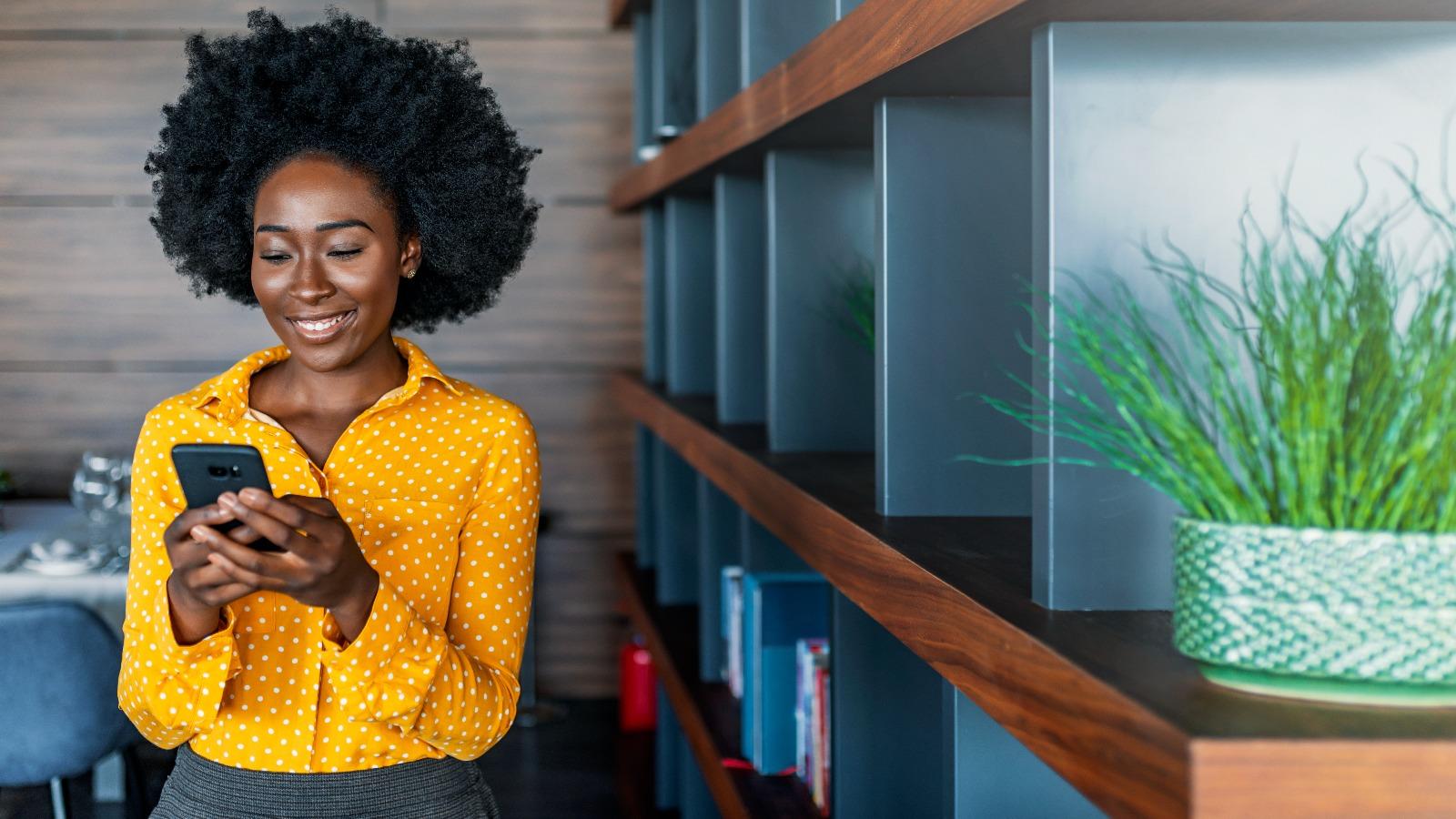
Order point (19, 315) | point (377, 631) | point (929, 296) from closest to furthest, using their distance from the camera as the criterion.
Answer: point (377, 631)
point (929, 296)
point (19, 315)

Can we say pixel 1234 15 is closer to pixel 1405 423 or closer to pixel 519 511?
pixel 1405 423

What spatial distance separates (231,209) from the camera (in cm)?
157

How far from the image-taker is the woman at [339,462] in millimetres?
1273

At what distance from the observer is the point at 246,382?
1463 millimetres

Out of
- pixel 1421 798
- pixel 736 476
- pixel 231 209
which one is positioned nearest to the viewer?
pixel 1421 798

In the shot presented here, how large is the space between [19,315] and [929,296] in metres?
3.68

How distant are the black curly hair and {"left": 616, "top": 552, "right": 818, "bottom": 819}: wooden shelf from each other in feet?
2.86

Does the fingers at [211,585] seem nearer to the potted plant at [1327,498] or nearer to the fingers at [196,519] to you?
the fingers at [196,519]

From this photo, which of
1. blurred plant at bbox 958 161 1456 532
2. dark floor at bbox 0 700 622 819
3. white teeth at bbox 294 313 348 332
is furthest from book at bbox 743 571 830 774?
dark floor at bbox 0 700 622 819

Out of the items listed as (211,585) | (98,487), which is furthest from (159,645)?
(98,487)

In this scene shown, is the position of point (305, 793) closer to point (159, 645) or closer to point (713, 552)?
point (159, 645)

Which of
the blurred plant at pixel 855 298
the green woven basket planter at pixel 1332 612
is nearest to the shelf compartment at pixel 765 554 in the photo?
the blurred plant at pixel 855 298

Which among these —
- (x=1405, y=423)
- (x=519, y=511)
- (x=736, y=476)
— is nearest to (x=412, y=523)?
(x=519, y=511)

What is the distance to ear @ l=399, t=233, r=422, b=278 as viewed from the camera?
1.55m
